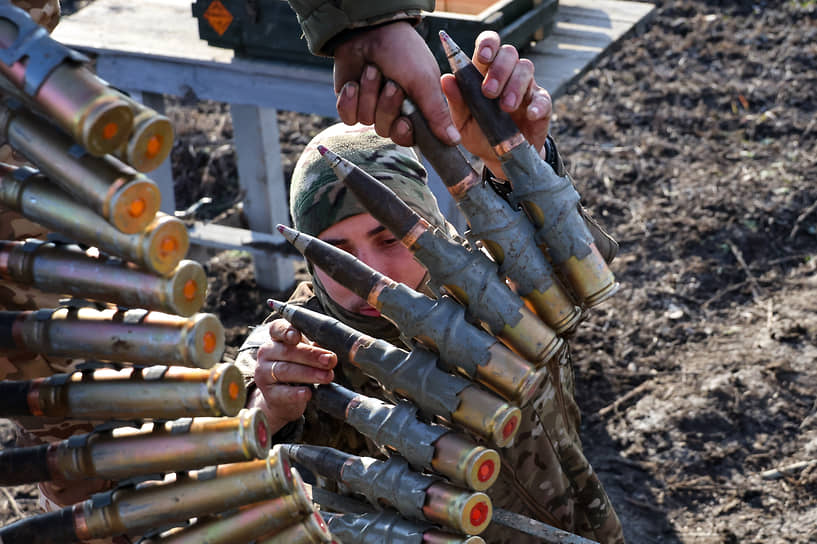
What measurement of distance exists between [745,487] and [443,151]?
2.95 metres

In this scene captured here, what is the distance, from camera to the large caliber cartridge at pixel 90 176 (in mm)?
1343

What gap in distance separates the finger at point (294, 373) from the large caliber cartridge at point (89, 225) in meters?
0.69

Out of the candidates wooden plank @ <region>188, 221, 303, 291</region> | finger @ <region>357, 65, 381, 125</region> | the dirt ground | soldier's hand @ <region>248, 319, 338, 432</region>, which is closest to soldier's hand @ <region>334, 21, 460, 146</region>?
finger @ <region>357, 65, 381, 125</region>

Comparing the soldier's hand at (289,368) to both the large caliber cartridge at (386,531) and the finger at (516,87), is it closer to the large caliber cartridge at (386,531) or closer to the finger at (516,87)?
the large caliber cartridge at (386,531)

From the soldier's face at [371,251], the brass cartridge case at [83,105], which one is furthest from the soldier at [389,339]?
the brass cartridge case at [83,105]

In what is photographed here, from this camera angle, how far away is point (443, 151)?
1736 mm

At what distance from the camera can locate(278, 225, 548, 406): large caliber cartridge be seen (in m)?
1.63

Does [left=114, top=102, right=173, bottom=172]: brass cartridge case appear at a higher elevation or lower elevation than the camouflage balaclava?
higher

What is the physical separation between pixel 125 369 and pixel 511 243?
72 centimetres

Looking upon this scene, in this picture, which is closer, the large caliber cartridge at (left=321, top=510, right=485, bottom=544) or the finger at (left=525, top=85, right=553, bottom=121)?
the large caliber cartridge at (left=321, top=510, right=485, bottom=544)

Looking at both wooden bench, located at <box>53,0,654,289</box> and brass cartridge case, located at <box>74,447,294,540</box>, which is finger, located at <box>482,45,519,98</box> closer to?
brass cartridge case, located at <box>74,447,294,540</box>

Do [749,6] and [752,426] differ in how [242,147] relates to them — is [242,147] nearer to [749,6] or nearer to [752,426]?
[752,426]

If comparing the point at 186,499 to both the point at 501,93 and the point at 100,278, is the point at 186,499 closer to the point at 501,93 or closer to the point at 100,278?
the point at 100,278

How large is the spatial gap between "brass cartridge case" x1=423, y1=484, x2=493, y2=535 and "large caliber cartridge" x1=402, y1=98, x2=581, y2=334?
0.35m
